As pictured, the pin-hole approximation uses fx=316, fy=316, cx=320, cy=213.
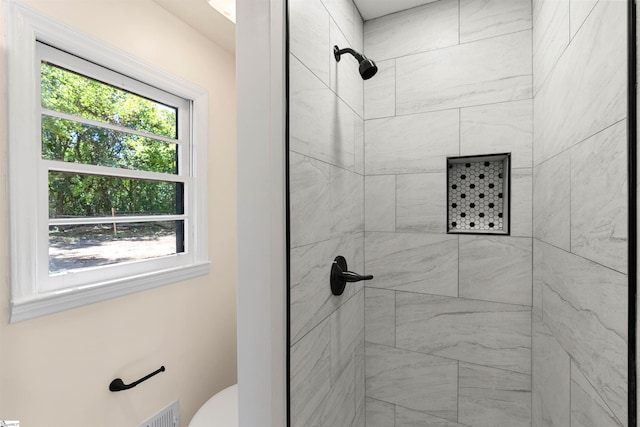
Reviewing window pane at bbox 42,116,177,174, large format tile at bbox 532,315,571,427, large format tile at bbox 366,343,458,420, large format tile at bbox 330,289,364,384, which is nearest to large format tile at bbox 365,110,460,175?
large format tile at bbox 330,289,364,384

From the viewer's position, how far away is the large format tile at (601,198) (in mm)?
569

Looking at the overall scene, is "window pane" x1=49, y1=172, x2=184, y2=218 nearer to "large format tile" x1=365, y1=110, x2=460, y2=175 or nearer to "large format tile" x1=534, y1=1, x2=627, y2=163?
"large format tile" x1=365, y1=110, x2=460, y2=175

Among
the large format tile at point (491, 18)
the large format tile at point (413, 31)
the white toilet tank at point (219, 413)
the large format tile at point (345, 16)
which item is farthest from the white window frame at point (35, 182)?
the large format tile at point (491, 18)

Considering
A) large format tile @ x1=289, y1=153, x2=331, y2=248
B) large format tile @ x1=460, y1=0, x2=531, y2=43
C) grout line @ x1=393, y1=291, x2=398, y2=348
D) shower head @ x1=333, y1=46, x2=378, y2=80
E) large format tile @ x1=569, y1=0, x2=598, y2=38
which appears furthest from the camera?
grout line @ x1=393, y1=291, x2=398, y2=348

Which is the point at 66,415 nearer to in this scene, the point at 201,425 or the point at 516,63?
the point at 201,425

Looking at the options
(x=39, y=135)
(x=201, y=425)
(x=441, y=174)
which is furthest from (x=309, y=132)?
(x=201, y=425)

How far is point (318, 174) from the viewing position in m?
0.96

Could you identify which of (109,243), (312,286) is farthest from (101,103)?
(312,286)

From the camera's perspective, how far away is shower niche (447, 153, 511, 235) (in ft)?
4.06

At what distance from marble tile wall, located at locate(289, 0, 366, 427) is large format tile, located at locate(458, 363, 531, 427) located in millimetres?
421

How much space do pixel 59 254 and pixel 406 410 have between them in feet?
5.16

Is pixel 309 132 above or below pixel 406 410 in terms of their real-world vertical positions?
above

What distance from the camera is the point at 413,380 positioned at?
1352 mm

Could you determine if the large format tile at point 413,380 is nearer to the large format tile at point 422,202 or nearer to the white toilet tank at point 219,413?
the large format tile at point 422,202
